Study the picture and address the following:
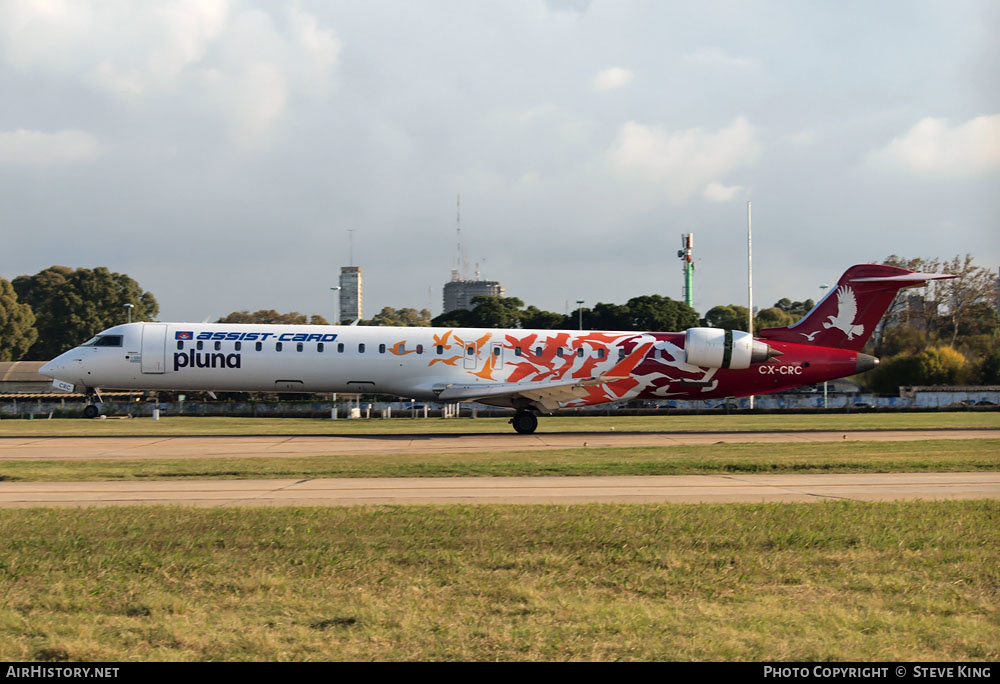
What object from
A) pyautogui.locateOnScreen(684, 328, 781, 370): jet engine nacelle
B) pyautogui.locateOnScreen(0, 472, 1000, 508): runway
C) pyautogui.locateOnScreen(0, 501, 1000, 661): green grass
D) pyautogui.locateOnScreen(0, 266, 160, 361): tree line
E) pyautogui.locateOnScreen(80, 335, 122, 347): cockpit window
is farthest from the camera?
pyautogui.locateOnScreen(0, 266, 160, 361): tree line

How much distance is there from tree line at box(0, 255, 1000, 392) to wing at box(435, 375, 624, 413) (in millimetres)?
43946

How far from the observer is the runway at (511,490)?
48.0ft

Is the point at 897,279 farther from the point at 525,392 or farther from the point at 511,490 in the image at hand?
the point at 511,490

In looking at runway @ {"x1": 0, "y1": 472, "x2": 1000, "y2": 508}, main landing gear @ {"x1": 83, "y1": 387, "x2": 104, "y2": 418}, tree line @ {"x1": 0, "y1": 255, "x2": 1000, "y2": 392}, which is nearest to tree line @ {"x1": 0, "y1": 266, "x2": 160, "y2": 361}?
tree line @ {"x1": 0, "y1": 255, "x2": 1000, "y2": 392}

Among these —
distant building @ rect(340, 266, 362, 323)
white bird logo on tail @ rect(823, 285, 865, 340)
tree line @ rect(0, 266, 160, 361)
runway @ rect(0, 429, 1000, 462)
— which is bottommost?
runway @ rect(0, 429, 1000, 462)

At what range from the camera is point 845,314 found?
113 ft

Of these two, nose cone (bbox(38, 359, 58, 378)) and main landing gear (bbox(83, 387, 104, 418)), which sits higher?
nose cone (bbox(38, 359, 58, 378))

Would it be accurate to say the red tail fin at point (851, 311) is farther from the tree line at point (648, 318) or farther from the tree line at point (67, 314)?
the tree line at point (67, 314)

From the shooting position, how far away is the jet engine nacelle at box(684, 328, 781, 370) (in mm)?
32719

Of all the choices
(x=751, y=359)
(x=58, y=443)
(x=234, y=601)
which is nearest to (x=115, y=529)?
(x=234, y=601)

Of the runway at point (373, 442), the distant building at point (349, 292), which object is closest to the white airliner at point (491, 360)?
the runway at point (373, 442)

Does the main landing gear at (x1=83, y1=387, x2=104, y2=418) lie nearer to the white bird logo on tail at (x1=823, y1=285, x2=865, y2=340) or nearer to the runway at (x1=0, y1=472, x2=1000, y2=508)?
the runway at (x1=0, y1=472, x2=1000, y2=508)

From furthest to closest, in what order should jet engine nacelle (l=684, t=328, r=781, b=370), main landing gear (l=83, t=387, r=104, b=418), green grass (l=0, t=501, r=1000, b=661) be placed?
1. jet engine nacelle (l=684, t=328, r=781, b=370)
2. main landing gear (l=83, t=387, r=104, b=418)
3. green grass (l=0, t=501, r=1000, b=661)

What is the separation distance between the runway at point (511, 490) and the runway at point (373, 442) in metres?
6.30
